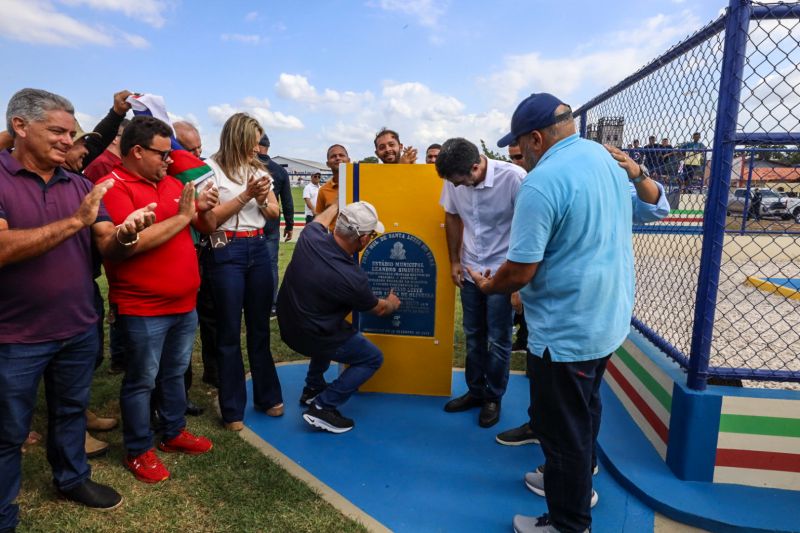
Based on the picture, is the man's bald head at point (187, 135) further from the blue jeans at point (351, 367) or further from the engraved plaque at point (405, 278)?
the blue jeans at point (351, 367)

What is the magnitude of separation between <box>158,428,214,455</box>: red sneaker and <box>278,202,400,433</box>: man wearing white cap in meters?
0.65

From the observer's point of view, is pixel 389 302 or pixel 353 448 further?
pixel 389 302

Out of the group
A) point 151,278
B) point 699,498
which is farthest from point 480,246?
point 151,278

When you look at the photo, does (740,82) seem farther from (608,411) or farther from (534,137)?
(608,411)

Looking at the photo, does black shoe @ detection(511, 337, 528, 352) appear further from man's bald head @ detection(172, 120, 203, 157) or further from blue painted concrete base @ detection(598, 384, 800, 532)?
man's bald head @ detection(172, 120, 203, 157)

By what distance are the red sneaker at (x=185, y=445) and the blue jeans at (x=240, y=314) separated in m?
0.33

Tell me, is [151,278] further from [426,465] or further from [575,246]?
[575,246]

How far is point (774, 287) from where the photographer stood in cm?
709

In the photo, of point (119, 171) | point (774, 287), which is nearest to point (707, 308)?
point (119, 171)

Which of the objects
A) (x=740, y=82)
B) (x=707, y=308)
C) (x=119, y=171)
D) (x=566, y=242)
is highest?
(x=740, y=82)

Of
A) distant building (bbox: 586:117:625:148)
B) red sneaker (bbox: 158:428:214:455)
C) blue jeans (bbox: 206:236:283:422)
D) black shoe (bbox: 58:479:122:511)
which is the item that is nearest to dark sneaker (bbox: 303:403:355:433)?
blue jeans (bbox: 206:236:283:422)

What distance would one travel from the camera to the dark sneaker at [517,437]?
323cm

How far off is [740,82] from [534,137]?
1148 mm

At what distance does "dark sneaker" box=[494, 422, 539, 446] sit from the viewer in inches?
127
